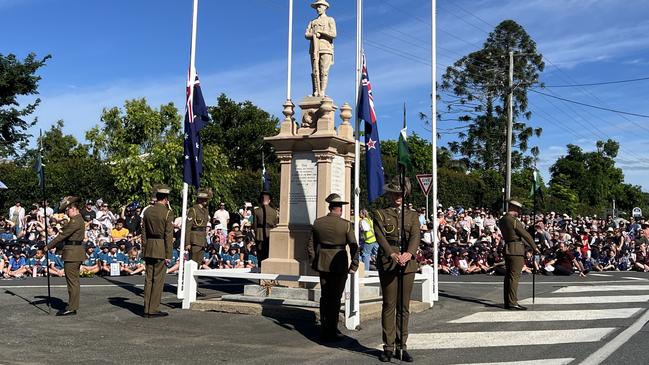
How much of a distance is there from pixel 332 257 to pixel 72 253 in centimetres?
462

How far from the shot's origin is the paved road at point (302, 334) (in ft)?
25.4

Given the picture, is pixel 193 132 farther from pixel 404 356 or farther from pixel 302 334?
pixel 404 356

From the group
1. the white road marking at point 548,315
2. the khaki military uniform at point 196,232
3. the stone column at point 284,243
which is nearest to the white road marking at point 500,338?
the white road marking at point 548,315

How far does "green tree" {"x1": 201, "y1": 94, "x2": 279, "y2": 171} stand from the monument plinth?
127 ft

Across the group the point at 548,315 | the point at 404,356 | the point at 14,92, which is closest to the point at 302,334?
the point at 404,356

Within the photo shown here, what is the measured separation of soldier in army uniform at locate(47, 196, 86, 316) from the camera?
10.8 m

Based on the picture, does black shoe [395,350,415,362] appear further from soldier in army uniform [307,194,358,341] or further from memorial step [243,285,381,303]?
memorial step [243,285,381,303]

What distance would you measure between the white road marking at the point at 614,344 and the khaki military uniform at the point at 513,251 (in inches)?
84.2

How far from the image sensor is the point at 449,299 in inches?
529

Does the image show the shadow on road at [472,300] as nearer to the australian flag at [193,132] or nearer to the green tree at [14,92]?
the australian flag at [193,132]

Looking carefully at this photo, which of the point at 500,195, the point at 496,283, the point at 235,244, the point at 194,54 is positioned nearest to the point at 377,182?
the point at 194,54

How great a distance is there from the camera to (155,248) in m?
10.8

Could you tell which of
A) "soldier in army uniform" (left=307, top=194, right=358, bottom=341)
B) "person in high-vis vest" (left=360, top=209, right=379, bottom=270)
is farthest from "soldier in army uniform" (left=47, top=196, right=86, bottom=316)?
"person in high-vis vest" (left=360, top=209, right=379, bottom=270)

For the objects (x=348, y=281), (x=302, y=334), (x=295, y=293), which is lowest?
(x=302, y=334)
